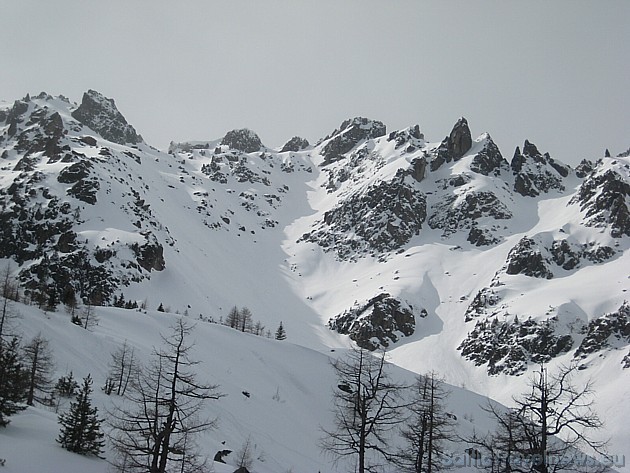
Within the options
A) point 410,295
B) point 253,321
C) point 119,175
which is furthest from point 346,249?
point 119,175

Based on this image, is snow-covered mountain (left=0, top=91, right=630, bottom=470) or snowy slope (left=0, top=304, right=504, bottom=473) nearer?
snowy slope (left=0, top=304, right=504, bottom=473)

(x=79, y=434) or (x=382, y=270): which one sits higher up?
(x=382, y=270)

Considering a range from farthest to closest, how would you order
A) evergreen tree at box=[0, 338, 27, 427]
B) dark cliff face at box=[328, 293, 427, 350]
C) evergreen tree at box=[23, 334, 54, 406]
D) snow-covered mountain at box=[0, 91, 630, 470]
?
dark cliff face at box=[328, 293, 427, 350] → snow-covered mountain at box=[0, 91, 630, 470] → evergreen tree at box=[23, 334, 54, 406] → evergreen tree at box=[0, 338, 27, 427]

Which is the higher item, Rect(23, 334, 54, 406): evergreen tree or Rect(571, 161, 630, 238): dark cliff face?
Rect(571, 161, 630, 238): dark cliff face

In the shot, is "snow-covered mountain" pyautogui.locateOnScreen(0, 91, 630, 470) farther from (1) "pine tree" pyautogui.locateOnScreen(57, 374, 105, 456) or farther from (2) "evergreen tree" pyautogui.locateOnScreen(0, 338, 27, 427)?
(1) "pine tree" pyautogui.locateOnScreen(57, 374, 105, 456)

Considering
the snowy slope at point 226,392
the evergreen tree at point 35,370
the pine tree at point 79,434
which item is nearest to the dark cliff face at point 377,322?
the snowy slope at point 226,392

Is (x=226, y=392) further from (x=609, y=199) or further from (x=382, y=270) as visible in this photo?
(x=609, y=199)

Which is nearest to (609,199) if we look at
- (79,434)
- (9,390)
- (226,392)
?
(226,392)

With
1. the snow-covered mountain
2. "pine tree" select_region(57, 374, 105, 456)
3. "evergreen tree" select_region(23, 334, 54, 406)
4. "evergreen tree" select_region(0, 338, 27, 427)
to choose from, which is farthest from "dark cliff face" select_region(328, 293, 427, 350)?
"pine tree" select_region(57, 374, 105, 456)

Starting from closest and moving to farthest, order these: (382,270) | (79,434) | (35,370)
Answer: (79,434)
(35,370)
(382,270)

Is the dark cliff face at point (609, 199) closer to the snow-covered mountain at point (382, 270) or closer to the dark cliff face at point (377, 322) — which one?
the snow-covered mountain at point (382, 270)

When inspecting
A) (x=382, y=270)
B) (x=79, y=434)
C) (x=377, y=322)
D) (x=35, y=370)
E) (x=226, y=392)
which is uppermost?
(x=382, y=270)

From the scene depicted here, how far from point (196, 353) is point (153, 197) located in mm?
140671

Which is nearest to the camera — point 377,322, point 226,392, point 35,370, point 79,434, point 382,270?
point 79,434
